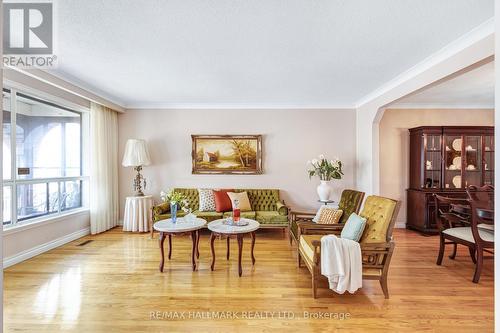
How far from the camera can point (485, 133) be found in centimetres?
458

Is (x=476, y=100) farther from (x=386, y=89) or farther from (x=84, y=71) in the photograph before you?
(x=84, y=71)

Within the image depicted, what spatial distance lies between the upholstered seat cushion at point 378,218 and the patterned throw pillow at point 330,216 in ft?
2.04

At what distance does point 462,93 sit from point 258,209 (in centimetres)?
424

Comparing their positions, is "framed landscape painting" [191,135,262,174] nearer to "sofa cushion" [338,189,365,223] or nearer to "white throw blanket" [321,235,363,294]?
"sofa cushion" [338,189,365,223]

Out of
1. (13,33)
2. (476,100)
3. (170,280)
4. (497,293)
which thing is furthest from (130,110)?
(476,100)

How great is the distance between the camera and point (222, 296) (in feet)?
8.33

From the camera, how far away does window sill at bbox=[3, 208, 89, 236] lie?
10.6 ft

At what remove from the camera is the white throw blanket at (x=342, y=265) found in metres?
2.37

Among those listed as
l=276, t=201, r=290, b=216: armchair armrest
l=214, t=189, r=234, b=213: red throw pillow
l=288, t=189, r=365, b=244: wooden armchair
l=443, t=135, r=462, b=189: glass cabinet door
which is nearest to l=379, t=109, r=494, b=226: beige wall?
l=443, t=135, r=462, b=189: glass cabinet door

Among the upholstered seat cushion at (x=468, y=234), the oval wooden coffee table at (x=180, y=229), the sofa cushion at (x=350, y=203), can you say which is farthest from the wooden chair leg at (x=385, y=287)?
the oval wooden coffee table at (x=180, y=229)

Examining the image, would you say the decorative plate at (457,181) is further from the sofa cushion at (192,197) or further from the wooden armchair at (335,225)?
the sofa cushion at (192,197)

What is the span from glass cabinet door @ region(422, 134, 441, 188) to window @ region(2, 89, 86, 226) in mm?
6619

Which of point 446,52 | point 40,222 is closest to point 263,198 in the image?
point 446,52

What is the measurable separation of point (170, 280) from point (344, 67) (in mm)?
3483
